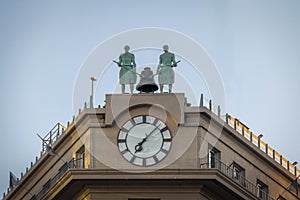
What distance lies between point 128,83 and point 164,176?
7.59 metres

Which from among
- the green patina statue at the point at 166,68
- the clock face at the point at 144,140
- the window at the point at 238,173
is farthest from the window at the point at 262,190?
the green patina statue at the point at 166,68

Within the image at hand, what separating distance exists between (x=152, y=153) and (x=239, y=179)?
23.2 ft

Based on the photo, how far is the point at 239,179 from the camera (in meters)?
89.4

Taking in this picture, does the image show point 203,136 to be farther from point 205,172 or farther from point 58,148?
point 58,148

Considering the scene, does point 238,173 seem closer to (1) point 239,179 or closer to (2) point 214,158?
(1) point 239,179

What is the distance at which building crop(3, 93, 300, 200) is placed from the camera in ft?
277

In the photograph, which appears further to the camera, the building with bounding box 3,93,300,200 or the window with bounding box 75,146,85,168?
the window with bounding box 75,146,85,168

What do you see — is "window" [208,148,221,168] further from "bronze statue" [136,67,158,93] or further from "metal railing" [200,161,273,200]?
"bronze statue" [136,67,158,93]

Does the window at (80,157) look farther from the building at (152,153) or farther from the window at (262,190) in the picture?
the window at (262,190)

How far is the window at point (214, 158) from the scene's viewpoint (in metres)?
86.6

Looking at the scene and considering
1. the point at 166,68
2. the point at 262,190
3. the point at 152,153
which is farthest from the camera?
the point at 262,190

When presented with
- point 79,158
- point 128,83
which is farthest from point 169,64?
point 79,158

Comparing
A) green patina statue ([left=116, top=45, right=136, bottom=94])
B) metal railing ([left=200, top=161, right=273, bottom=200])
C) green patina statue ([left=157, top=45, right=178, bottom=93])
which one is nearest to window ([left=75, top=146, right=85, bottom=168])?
green patina statue ([left=116, top=45, right=136, bottom=94])

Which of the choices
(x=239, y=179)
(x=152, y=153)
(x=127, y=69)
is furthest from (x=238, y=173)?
(x=127, y=69)
